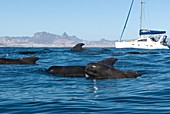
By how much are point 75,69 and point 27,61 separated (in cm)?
730

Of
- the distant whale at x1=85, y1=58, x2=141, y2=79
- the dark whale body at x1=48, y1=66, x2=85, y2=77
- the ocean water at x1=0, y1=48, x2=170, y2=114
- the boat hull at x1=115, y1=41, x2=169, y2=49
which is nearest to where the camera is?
the ocean water at x1=0, y1=48, x2=170, y2=114

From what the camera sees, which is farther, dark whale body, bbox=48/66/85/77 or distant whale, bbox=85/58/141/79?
dark whale body, bbox=48/66/85/77

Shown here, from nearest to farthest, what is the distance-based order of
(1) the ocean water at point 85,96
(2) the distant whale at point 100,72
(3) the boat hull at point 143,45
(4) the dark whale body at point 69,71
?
(1) the ocean water at point 85,96
(2) the distant whale at point 100,72
(4) the dark whale body at point 69,71
(3) the boat hull at point 143,45

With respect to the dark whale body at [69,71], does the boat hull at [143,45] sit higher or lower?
lower

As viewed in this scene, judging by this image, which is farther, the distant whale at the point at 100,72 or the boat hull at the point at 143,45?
the boat hull at the point at 143,45

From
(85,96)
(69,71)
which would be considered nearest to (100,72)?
(69,71)

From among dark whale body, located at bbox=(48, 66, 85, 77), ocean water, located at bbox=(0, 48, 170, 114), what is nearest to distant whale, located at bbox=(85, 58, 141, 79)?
ocean water, located at bbox=(0, 48, 170, 114)

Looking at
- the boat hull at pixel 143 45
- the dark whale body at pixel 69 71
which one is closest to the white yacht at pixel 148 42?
the boat hull at pixel 143 45

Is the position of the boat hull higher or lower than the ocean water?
lower

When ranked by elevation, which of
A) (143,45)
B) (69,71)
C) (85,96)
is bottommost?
(143,45)

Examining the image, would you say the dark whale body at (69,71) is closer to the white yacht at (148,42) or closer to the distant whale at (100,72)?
the distant whale at (100,72)

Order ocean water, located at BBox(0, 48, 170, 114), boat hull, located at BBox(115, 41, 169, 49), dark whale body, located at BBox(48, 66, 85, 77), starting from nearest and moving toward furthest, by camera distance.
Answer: ocean water, located at BBox(0, 48, 170, 114) → dark whale body, located at BBox(48, 66, 85, 77) → boat hull, located at BBox(115, 41, 169, 49)

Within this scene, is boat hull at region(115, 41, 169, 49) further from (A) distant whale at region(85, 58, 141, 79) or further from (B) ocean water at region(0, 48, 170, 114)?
(B) ocean water at region(0, 48, 170, 114)

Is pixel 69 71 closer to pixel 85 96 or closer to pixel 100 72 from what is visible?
pixel 100 72
